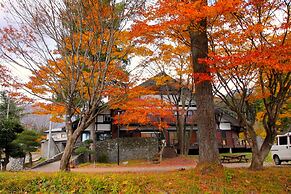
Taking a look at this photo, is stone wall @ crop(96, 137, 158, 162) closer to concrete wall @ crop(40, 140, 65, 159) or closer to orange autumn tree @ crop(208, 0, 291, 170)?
concrete wall @ crop(40, 140, 65, 159)

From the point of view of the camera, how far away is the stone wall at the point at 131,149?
2206 cm

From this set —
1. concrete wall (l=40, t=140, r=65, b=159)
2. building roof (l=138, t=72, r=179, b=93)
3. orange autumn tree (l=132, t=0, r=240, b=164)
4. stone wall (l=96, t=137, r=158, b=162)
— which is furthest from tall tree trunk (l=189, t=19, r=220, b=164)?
concrete wall (l=40, t=140, r=65, b=159)

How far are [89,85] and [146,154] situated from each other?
13492mm

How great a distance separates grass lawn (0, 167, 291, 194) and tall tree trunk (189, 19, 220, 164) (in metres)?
0.77

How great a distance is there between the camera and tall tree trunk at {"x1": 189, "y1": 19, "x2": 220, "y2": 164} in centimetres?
860

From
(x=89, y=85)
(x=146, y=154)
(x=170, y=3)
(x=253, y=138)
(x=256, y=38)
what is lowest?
(x=146, y=154)

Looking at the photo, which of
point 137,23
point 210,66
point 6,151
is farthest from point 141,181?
point 6,151

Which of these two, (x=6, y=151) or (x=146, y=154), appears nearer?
(x=6, y=151)

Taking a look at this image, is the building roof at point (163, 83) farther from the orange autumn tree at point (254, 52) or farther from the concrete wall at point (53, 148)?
the concrete wall at point (53, 148)

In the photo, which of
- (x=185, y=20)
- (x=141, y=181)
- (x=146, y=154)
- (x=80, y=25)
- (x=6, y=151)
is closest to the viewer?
(x=141, y=181)

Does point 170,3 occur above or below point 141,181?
above

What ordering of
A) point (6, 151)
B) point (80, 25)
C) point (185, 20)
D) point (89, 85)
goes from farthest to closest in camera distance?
point (6, 151)
point (89, 85)
point (80, 25)
point (185, 20)

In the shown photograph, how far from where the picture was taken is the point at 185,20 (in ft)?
26.0

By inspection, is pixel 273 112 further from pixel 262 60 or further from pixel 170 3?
pixel 170 3
